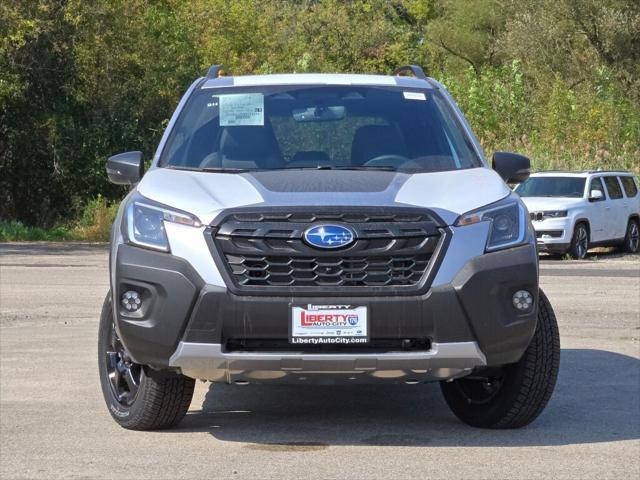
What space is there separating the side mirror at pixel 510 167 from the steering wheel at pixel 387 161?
2.06 ft

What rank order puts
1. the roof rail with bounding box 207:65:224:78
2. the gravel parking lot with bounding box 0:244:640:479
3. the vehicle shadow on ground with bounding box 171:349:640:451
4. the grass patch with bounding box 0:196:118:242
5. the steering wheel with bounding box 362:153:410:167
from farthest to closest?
the grass patch with bounding box 0:196:118:242, the roof rail with bounding box 207:65:224:78, the steering wheel with bounding box 362:153:410:167, the vehicle shadow on ground with bounding box 171:349:640:451, the gravel parking lot with bounding box 0:244:640:479

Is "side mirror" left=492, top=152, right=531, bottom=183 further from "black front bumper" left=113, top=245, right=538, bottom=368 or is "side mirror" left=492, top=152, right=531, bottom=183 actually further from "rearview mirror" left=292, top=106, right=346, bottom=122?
"black front bumper" left=113, top=245, right=538, bottom=368

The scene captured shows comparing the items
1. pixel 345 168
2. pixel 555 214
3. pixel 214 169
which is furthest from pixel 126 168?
pixel 555 214

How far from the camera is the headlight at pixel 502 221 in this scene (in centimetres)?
663

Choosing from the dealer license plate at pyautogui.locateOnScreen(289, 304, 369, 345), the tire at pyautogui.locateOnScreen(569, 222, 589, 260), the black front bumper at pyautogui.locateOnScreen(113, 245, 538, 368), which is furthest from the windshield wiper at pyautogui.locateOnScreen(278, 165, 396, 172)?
the tire at pyautogui.locateOnScreen(569, 222, 589, 260)

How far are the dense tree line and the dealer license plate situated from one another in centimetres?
2691

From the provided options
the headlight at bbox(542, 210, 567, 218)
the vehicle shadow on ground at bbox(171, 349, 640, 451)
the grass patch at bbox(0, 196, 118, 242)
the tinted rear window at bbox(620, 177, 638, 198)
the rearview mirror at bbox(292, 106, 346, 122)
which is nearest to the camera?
the vehicle shadow on ground at bbox(171, 349, 640, 451)

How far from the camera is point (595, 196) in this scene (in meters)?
25.8

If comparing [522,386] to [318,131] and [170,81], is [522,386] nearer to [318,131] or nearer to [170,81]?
[318,131]

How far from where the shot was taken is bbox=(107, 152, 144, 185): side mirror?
25.5ft

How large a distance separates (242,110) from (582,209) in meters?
18.2

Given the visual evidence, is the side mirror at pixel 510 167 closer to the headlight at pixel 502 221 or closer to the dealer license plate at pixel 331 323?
the headlight at pixel 502 221

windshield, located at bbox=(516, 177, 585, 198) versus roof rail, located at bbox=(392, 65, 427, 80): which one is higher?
roof rail, located at bbox=(392, 65, 427, 80)

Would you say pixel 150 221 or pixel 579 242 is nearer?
pixel 150 221
